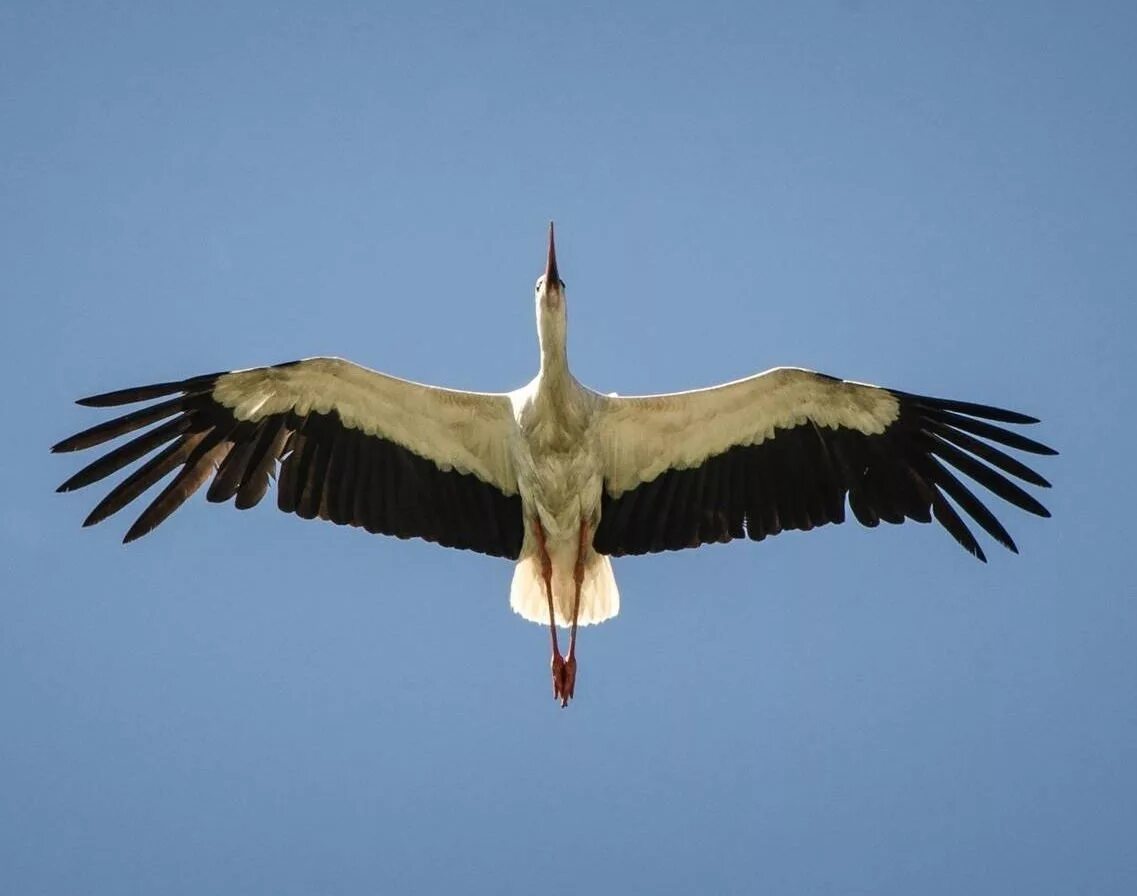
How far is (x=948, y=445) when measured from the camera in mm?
7844

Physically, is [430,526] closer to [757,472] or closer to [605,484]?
[605,484]

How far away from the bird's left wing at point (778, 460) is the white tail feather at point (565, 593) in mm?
196

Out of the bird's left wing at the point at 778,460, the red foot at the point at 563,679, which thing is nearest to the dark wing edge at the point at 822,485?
the bird's left wing at the point at 778,460

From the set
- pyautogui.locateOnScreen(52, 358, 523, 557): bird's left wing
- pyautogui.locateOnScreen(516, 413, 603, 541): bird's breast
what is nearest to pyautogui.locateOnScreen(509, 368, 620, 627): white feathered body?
pyautogui.locateOnScreen(516, 413, 603, 541): bird's breast

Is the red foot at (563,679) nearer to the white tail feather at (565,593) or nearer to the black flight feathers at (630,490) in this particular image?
the white tail feather at (565,593)

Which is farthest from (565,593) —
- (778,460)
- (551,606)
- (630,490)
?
(778,460)

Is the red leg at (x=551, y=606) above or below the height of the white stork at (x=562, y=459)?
below

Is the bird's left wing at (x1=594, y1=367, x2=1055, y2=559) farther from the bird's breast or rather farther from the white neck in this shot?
the white neck

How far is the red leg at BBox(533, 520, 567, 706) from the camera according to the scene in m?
8.05

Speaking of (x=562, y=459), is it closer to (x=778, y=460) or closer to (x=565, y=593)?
(x=565, y=593)

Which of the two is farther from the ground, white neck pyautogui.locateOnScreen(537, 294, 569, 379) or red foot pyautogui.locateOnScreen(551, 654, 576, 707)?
white neck pyautogui.locateOnScreen(537, 294, 569, 379)

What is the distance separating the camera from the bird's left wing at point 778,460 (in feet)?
25.7

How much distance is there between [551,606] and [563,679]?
396 millimetres

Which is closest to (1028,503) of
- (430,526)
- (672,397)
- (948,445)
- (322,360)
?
(948,445)
